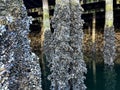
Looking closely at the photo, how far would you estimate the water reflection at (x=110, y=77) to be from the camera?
17.6 m

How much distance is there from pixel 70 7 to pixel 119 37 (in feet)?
49.6

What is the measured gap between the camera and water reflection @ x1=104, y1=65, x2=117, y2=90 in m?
17.6

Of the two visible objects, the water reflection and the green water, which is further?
the green water

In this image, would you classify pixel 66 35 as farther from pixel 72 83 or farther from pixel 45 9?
pixel 45 9

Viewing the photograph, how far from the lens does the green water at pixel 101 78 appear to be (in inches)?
698

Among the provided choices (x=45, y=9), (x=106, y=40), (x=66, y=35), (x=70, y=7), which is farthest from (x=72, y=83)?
(x=45, y=9)

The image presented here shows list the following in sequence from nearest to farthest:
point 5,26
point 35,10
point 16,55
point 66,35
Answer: point 5,26 < point 16,55 < point 66,35 < point 35,10

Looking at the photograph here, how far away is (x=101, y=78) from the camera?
19609 mm

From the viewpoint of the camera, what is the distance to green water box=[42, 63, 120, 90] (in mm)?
17719

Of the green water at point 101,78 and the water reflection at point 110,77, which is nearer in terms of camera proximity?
the water reflection at point 110,77

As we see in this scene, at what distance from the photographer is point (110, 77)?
19.6m

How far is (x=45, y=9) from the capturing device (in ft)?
76.6

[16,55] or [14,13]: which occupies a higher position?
[14,13]

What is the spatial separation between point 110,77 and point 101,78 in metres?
0.49
